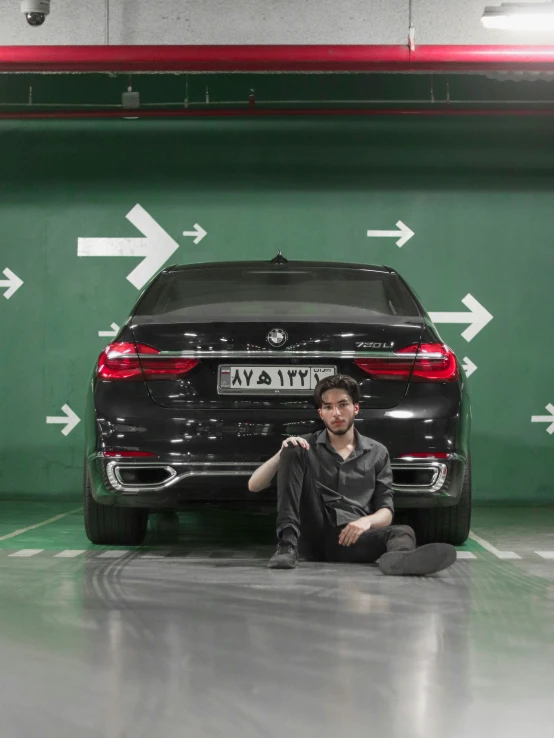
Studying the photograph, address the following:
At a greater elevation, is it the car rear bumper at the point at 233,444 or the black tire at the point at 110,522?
the car rear bumper at the point at 233,444

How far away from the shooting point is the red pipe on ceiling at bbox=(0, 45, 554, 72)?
258 inches

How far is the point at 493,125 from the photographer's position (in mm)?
7992

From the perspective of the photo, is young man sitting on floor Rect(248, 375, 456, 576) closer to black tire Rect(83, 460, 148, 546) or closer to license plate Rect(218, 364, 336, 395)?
license plate Rect(218, 364, 336, 395)

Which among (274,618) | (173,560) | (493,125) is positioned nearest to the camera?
(274,618)

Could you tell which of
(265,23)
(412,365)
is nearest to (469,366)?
(265,23)

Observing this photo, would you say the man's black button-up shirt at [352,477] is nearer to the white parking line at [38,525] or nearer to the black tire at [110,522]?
the black tire at [110,522]

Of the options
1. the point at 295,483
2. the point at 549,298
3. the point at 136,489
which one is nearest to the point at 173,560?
the point at 136,489

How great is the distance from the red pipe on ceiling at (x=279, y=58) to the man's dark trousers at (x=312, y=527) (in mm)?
3386

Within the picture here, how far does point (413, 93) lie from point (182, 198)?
2011 mm

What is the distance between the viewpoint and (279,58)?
6543 mm

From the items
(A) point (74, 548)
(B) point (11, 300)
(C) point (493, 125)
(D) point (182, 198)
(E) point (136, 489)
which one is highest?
(C) point (493, 125)

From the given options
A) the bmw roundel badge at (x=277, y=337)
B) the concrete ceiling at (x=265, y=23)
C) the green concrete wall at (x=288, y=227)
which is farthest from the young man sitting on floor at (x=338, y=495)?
the green concrete wall at (x=288, y=227)

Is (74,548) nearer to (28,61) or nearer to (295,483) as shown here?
(295,483)

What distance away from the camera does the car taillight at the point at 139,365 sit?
425 centimetres
